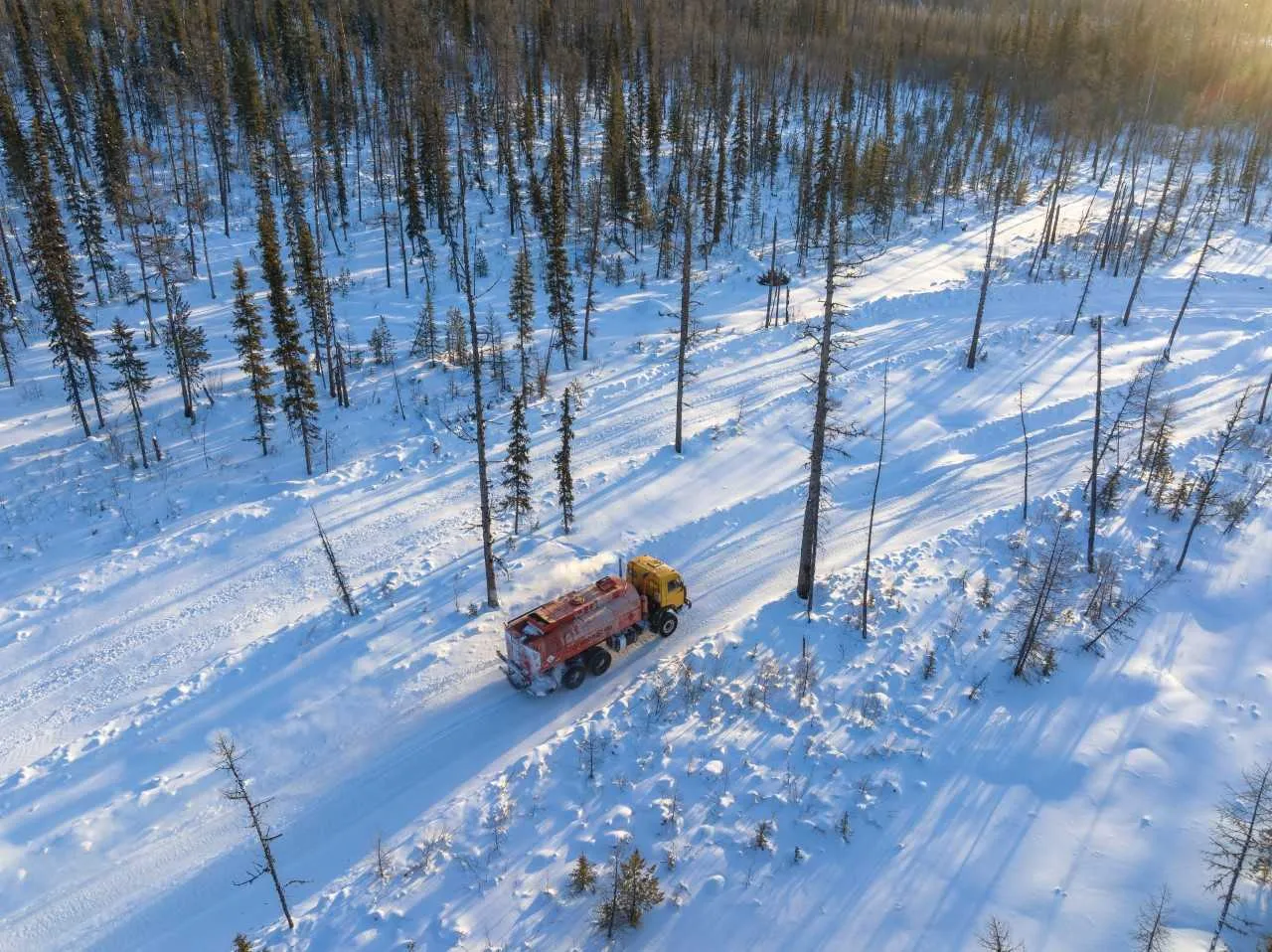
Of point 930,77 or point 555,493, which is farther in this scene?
point 930,77

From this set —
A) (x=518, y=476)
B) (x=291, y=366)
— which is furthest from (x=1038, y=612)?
(x=291, y=366)

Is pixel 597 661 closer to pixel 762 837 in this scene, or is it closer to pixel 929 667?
pixel 762 837

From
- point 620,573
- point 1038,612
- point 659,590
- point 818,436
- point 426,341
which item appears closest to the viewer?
point 1038,612

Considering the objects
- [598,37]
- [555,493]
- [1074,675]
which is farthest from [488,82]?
[1074,675]

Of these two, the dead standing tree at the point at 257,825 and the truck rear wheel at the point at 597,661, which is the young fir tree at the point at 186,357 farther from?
the truck rear wheel at the point at 597,661

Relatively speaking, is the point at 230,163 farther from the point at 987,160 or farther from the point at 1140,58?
the point at 1140,58

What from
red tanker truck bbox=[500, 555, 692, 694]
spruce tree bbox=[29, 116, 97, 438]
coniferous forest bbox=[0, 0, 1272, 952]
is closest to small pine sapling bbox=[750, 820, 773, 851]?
coniferous forest bbox=[0, 0, 1272, 952]

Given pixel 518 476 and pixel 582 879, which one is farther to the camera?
pixel 518 476

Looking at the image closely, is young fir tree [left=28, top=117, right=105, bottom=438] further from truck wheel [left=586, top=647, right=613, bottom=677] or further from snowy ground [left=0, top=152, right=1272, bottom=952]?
truck wheel [left=586, top=647, right=613, bottom=677]
